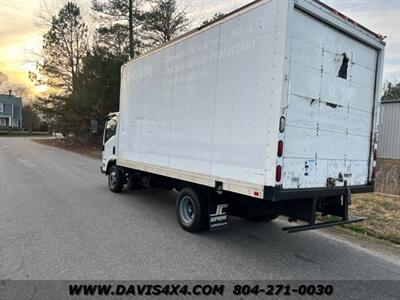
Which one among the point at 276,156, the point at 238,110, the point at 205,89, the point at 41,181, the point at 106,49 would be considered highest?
the point at 106,49

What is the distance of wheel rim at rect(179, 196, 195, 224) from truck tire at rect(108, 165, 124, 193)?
360cm

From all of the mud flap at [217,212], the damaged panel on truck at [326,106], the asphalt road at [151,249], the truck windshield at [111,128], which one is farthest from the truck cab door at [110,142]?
the damaged panel on truck at [326,106]

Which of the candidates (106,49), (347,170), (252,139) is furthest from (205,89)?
(106,49)

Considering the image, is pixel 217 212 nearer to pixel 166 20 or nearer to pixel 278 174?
pixel 278 174

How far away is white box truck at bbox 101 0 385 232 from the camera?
15.3 ft

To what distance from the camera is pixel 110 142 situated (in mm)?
10250

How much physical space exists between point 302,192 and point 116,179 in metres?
6.23

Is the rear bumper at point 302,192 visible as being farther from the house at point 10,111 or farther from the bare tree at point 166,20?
the house at point 10,111

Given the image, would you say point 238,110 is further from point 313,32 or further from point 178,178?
point 178,178

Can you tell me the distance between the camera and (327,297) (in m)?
3.98

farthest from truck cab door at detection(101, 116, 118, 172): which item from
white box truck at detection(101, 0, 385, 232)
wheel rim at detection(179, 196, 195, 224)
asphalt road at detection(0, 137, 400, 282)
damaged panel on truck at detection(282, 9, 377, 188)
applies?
damaged panel on truck at detection(282, 9, 377, 188)

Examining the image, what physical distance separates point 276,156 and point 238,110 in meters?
1.02

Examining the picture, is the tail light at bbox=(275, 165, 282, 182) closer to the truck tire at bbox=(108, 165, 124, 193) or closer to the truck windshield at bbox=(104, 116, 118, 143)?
the truck tire at bbox=(108, 165, 124, 193)

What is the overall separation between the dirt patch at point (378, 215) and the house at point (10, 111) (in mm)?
85288
